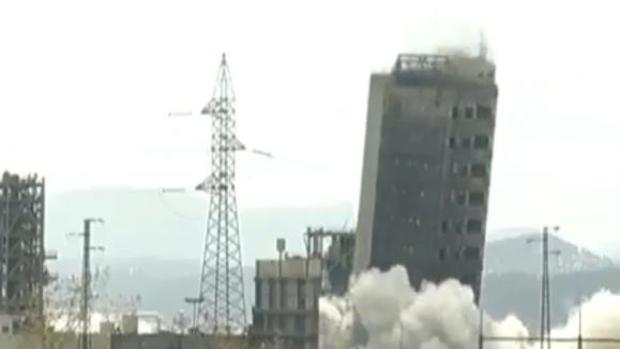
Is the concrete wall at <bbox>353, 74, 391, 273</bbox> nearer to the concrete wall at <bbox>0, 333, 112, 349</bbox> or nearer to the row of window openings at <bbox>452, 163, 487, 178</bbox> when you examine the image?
the row of window openings at <bbox>452, 163, 487, 178</bbox>

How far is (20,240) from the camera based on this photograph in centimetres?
7612

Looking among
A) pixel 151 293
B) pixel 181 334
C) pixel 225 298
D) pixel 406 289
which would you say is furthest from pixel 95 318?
pixel 151 293

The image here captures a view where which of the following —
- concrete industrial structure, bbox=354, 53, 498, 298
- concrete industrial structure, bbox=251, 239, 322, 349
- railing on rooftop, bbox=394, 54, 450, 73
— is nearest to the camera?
railing on rooftop, bbox=394, 54, 450, 73

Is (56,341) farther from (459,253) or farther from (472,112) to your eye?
(459,253)

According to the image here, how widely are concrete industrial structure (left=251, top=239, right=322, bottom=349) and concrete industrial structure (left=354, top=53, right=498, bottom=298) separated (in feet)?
15.5

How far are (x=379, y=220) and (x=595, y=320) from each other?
8.68 m

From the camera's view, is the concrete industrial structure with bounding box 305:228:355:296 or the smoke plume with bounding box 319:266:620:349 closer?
the smoke plume with bounding box 319:266:620:349

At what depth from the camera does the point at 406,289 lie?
203 feet

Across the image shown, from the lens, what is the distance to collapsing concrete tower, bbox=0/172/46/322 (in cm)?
7519

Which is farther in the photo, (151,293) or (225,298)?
(151,293)

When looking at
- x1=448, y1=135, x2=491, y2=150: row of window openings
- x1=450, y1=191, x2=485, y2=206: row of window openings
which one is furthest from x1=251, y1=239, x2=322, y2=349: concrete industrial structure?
x1=448, y1=135, x2=491, y2=150: row of window openings

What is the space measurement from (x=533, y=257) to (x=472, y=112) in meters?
27.0

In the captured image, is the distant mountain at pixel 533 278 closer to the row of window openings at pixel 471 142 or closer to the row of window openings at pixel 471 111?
the row of window openings at pixel 471 142

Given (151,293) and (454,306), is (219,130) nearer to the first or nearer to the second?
(454,306)
